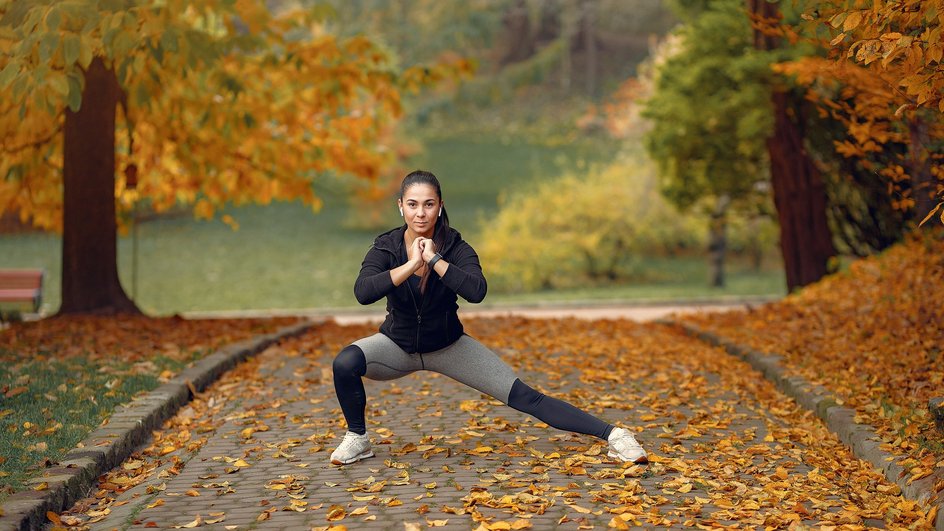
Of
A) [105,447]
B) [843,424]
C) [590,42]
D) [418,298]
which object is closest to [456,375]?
[418,298]

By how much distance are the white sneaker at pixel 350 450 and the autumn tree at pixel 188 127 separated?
192 inches

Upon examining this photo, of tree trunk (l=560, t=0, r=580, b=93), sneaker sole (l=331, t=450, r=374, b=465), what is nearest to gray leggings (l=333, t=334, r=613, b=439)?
sneaker sole (l=331, t=450, r=374, b=465)

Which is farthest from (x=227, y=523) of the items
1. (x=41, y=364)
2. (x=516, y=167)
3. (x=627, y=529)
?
(x=516, y=167)

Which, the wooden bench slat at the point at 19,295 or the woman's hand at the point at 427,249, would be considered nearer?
the woman's hand at the point at 427,249

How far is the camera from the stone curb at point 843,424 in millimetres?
5789

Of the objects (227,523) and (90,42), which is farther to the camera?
(90,42)

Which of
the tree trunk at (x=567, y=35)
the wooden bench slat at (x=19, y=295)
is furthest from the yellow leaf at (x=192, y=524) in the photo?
the tree trunk at (x=567, y=35)

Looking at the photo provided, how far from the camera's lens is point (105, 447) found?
6.77 m

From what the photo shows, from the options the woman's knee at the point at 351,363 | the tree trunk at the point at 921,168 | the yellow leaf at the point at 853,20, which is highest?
the yellow leaf at the point at 853,20

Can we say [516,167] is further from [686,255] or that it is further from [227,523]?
[227,523]

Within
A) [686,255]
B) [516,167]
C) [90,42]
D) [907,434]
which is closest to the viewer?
[907,434]

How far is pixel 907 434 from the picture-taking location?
22.3ft

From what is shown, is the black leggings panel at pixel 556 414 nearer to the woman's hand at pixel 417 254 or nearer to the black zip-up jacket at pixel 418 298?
the black zip-up jacket at pixel 418 298

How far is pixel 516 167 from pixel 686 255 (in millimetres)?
15956
